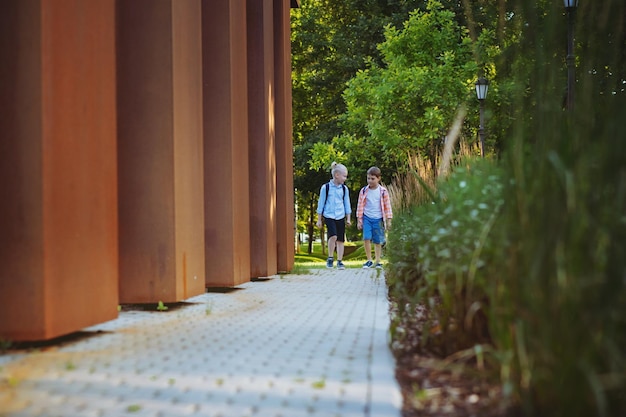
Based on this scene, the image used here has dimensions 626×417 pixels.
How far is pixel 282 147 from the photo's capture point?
12.3 meters

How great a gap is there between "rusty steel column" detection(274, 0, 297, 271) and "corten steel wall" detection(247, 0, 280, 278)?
134 cm

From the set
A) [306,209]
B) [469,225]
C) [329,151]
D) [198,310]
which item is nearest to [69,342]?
[198,310]

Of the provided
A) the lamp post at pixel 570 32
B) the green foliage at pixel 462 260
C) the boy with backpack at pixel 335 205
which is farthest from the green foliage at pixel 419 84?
the green foliage at pixel 462 260

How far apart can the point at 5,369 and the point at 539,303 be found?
2540 mm

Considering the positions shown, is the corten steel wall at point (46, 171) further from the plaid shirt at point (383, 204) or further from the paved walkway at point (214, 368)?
the plaid shirt at point (383, 204)

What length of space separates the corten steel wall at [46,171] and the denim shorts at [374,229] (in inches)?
305

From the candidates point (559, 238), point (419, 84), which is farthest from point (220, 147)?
point (419, 84)

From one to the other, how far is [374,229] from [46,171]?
8.43 metres

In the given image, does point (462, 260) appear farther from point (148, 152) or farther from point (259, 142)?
point (259, 142)

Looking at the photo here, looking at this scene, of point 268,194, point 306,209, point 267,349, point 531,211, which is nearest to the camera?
point 531,211

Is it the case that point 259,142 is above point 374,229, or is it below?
above

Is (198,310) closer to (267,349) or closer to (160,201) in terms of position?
(160,201)

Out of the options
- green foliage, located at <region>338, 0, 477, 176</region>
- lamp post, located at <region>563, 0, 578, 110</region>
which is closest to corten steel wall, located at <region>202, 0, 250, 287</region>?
lamp post, located at <region>563, 0, 578, 110</region>

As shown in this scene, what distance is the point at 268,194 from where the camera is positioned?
10648 millimetres
